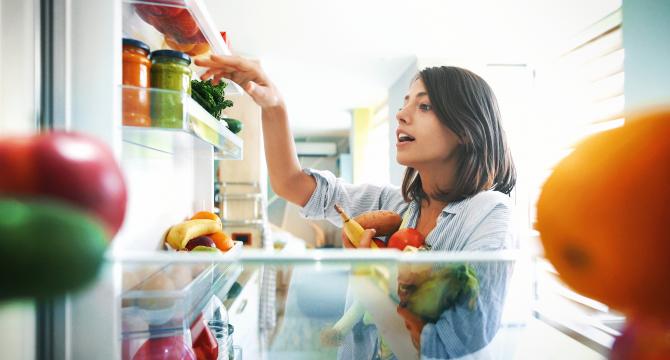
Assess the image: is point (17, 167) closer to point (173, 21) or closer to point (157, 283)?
point (157, 283)

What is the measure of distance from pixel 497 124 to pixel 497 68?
398 mm

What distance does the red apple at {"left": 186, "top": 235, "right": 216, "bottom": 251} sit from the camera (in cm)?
60

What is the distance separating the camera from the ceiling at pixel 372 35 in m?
1.08

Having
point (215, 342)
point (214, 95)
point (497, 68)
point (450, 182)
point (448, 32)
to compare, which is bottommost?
point (215, 342)

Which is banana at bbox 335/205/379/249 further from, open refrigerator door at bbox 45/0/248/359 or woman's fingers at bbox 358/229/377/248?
open refrigerator door at bbox 45/0/248/359

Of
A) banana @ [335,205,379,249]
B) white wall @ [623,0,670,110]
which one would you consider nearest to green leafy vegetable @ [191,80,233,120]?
banana @ [335,205,379,249]

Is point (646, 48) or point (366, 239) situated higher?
point (646, 48)

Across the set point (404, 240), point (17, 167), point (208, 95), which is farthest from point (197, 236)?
point (17, 167)

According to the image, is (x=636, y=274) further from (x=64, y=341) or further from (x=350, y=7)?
(x=350, y=7)

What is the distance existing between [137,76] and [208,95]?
19 cm

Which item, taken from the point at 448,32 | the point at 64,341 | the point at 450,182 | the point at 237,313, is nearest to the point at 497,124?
the point at 450,182

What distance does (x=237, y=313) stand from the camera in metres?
0.50

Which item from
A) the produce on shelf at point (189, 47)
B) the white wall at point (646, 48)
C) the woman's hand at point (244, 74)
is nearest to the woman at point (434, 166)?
the woman's hand at point (244, 74)

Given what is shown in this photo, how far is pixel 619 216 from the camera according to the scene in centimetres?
12
